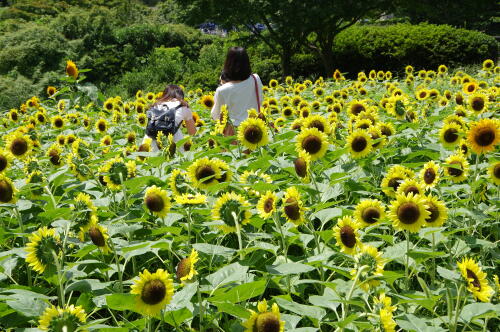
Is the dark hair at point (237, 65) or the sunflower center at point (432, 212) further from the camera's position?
the dark hair at point (237, 65)

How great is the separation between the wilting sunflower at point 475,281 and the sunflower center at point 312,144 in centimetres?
115

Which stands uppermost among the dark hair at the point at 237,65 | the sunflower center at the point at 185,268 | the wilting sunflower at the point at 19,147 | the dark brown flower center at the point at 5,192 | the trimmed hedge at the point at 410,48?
the sunflower center at the point at 185,268

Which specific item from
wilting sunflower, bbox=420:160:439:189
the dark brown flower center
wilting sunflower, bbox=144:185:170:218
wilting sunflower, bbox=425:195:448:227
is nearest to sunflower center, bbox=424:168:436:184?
wilting sunflower, bbox=420:160:439:189

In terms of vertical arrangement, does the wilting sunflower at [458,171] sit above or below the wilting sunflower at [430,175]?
below

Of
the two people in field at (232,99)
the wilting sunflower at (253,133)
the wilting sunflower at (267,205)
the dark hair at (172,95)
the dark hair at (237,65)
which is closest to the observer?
the wilting sunflower at (267,205)

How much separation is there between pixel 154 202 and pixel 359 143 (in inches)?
48.9

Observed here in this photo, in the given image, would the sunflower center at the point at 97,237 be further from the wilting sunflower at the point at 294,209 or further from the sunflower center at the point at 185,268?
the wilting sunflower at the point at 294,209

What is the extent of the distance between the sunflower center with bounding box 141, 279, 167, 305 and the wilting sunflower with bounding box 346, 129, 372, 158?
167cm

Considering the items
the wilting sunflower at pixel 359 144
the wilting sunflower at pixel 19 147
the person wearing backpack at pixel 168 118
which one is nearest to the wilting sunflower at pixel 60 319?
the wilting sunflower at pixel 359 144

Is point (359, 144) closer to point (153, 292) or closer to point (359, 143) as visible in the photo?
point (359, 143)

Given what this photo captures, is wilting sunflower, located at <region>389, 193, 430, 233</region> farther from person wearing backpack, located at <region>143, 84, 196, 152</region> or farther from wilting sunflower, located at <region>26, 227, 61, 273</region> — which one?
person wearing backpack, located at <region>143, 84, 196, 152</region>

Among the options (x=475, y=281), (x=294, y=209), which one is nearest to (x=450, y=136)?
(x=294, y=209)

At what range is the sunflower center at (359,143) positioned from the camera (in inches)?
112

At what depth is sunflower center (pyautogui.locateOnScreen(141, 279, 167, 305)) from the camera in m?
1.45
